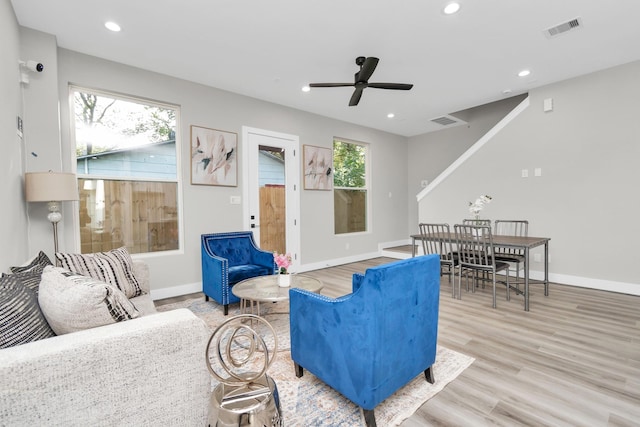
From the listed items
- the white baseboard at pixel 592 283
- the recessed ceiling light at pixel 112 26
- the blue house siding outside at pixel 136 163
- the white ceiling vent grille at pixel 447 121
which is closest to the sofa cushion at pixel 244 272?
the blue house siding outside at pixel 136 163

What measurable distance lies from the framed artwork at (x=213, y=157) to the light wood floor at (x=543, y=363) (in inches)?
131

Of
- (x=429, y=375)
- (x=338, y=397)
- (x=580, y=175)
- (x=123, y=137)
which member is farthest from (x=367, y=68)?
(x=580, y=175)

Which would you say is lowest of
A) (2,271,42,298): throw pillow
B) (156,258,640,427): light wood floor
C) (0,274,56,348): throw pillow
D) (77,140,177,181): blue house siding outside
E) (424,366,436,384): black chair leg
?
(156,258,640,427): light wood floor

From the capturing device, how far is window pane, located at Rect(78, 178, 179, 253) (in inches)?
134

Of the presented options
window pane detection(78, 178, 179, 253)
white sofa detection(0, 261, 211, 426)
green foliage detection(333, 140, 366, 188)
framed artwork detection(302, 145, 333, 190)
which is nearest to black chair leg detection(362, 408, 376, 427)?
white sofa detection(0, 261, 211, 426)

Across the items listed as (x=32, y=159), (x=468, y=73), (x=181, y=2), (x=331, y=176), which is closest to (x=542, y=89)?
(x=468, y=73)

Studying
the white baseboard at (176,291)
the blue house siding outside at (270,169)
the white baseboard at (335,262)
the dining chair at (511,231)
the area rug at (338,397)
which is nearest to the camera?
the area rug at (338,397)

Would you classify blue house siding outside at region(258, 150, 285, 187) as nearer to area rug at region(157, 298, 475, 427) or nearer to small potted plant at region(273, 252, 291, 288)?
small potted plant at region(273, 252, 291, 288)

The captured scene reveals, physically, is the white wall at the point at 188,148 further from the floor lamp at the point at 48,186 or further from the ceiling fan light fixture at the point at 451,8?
the ceiling fan light fixture at the point at 451,8

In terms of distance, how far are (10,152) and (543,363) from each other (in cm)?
437

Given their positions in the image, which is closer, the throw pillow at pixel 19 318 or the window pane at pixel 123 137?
the throw pillow at pixel 19 318

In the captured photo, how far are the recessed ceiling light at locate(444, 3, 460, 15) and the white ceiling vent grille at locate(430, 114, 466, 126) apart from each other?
334cm

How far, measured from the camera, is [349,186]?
6.18m

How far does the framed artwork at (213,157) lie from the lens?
157 inches
